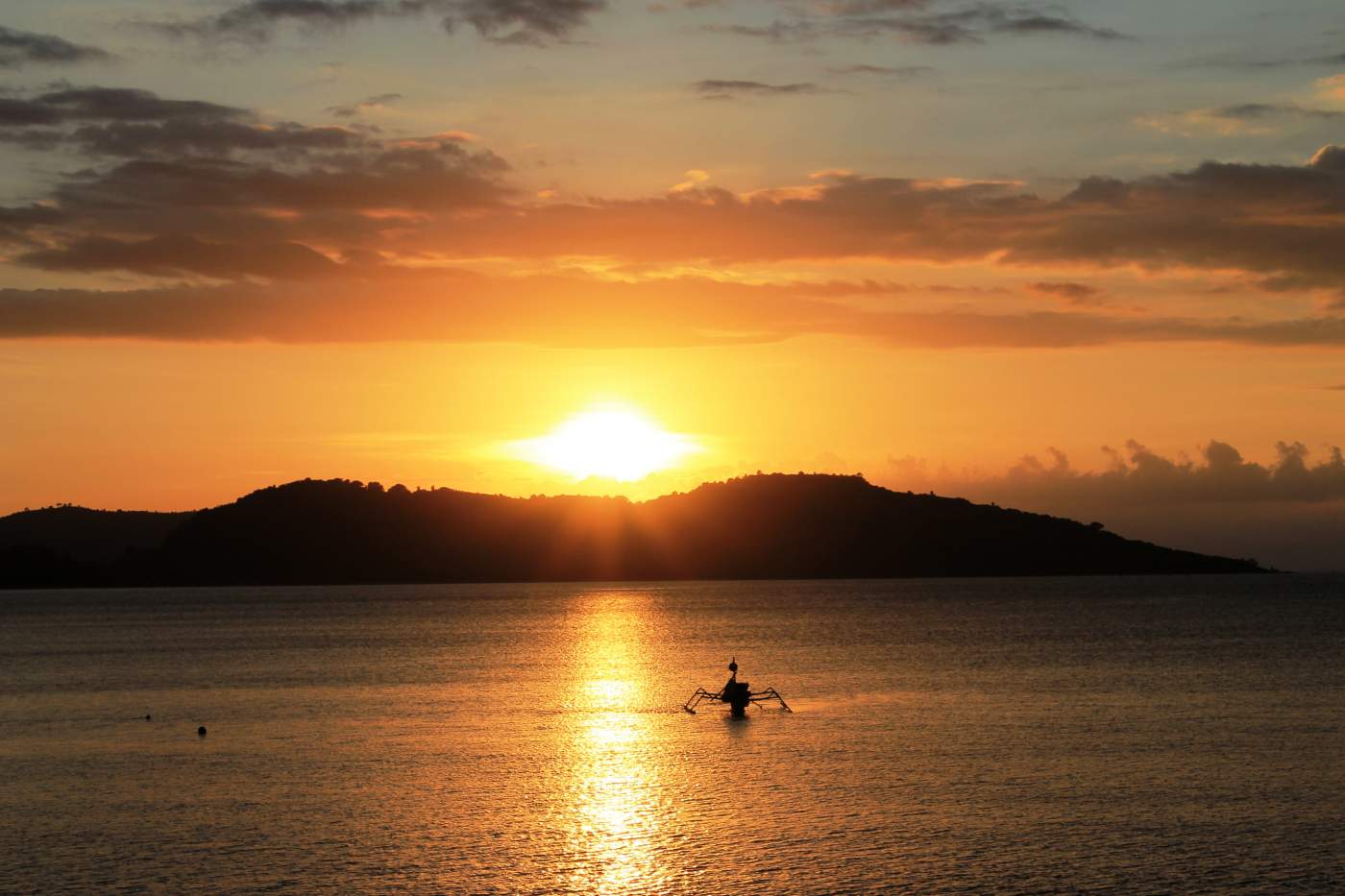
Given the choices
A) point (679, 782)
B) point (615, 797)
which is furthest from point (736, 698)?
point (615, 797)

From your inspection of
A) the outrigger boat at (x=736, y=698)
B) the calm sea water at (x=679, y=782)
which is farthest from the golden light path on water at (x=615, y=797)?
the outrigger boat at (x=736, y=698)

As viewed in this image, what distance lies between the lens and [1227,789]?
190 ft

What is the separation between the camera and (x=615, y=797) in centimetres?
5938

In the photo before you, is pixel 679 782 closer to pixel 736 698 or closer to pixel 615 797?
pixel 615 797

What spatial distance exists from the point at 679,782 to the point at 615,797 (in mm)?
4610

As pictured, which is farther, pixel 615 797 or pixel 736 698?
pixel 736 698

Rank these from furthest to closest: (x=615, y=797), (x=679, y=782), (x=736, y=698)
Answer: (x=736, y=698) → (x=679, y=782) → (x=615, y=797)

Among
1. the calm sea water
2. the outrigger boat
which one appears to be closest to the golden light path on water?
the calm sea water

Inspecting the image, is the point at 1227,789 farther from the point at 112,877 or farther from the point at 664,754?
the point at 112,877

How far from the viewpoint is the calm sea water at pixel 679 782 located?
4600 centimetres

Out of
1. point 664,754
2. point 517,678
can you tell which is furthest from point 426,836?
point 517,678

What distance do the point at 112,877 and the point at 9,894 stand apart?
3188 mm

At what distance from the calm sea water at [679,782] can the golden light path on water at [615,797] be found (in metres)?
0.21

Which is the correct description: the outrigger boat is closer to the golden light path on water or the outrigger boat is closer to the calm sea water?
the calm sea water
